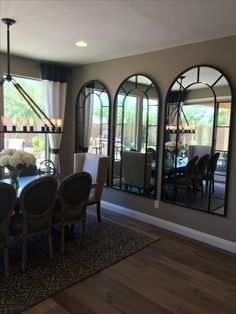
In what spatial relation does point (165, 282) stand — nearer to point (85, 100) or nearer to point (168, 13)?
point (168, 13)

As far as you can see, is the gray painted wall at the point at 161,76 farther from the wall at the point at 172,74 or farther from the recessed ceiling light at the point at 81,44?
the recessed ceiling light at the point at 81,44

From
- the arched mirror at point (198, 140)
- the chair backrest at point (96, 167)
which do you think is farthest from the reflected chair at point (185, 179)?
the chair backrest at point (96, 167)

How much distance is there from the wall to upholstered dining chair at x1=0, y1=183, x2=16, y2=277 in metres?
2.34

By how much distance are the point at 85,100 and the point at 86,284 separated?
3.51 metres

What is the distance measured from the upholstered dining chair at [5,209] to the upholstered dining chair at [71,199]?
61cm

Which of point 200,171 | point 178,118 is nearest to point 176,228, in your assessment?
point 200,171

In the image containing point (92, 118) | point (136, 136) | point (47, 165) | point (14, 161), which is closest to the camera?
point (14, 161)

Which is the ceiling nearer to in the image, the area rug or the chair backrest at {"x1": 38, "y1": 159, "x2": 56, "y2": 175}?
the chair backrest at {"x1": 38, "y1": 159, "x2": 56, "y2": 175}

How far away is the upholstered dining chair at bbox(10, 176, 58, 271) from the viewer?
2641 mm

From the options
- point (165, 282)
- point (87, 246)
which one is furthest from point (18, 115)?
point (165, 282)

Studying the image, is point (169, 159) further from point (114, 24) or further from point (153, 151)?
point (114, 24)

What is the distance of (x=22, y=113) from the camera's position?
483 centimetres

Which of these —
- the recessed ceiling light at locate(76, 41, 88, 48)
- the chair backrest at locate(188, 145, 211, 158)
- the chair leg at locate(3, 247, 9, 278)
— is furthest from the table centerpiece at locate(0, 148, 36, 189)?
the chair backrest at locate(188, 145, 211, 158)

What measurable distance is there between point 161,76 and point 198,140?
3.79 ft
